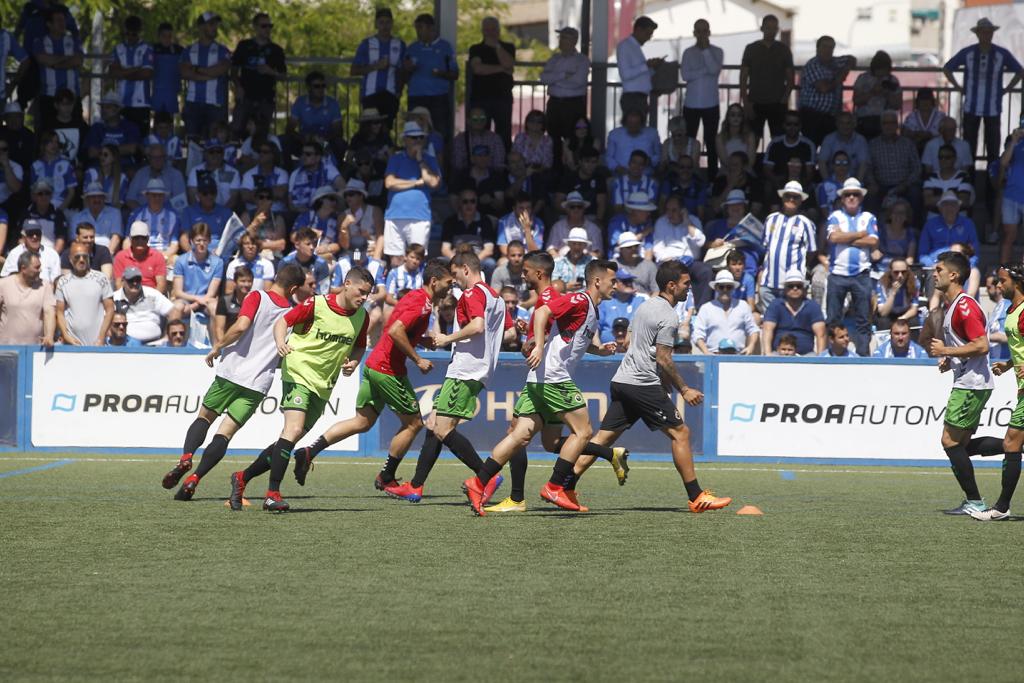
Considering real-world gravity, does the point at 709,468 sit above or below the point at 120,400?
below

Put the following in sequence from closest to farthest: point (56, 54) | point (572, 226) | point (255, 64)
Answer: point (572, 226) → point (56, 54) → point (255, 64)

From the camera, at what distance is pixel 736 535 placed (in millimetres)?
9672

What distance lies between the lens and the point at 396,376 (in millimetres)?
11430

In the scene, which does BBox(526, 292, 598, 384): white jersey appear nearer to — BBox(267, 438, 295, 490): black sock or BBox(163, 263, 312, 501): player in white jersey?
BBox(267, 438, 295, 490): black sock

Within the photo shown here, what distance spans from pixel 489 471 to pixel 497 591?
298 centimetres

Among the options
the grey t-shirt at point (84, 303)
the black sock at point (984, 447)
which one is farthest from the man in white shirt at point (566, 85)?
the black sock at point (984, 447)

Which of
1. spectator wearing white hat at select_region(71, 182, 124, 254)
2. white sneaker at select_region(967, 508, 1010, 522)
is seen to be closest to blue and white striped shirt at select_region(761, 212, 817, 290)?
white sneaker at select_region(967, 508, 1010, 522)

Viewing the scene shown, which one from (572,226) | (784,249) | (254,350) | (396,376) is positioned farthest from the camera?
(572,226)

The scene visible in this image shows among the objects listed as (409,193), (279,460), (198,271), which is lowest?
(279,460)

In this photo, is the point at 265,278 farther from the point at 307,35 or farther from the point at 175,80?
the point at 307,35

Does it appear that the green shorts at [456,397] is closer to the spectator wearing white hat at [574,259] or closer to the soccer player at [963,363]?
the soccer player at [963,363]

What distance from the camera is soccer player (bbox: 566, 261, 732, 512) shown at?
10469 millimetres

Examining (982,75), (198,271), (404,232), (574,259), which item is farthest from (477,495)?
(982,75)

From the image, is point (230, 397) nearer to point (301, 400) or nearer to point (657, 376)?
point (301, 400)
